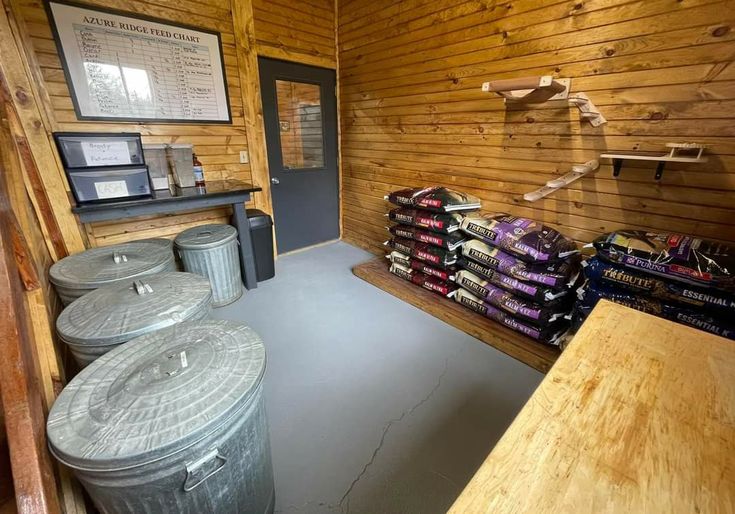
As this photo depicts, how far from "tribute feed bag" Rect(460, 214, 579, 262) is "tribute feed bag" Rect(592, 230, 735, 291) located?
0.81ft

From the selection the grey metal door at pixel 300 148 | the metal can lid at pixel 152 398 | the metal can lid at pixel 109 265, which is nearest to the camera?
the metal can lid at pixel 152 398

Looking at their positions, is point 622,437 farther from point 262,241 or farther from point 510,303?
point 262,241

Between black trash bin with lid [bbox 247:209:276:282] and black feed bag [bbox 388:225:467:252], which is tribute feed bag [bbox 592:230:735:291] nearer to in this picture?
black feed bag [bbox 388:225:467:252]

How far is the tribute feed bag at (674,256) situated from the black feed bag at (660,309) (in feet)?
0.52

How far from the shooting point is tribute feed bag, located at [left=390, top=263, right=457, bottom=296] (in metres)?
2.66

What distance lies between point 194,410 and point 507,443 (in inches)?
30.6

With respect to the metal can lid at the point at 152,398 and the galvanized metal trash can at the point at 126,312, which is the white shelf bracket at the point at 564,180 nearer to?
the metal can lid at the point at 152,398

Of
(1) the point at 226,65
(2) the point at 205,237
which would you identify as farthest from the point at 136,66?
(2) the point at 205,237

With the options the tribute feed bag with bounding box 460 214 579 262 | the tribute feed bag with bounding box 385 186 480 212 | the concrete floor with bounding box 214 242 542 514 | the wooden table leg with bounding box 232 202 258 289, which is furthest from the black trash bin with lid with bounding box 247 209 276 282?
the tribute feed bag with bounding box 460 214 579 262

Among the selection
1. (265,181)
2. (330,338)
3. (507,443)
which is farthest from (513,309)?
(265,181)

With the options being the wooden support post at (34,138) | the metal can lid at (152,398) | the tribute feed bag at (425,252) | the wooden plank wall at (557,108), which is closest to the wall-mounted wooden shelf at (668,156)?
the wooden plank wall at (557,108)

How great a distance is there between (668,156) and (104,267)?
Result: 3.09 meters

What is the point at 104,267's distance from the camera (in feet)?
5.57

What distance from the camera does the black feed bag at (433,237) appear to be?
8.25 ft
